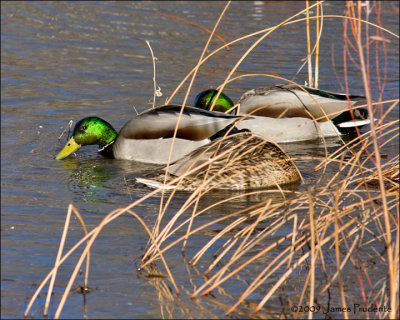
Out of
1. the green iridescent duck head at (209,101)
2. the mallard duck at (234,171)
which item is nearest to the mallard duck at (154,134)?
the mallard duck at (234,171)

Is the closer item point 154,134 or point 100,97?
point 154,134

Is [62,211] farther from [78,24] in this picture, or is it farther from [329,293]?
[78,24]

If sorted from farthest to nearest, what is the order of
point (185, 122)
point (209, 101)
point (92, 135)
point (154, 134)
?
1. point (209, 101)
2. point (92, 135)
3. point (154, 134)
4. point (185, 122)

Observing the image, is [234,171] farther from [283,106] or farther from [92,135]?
[283,106]

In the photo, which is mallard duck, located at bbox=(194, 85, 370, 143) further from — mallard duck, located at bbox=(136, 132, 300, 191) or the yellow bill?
mallard duck, located at bbox=(136, 132, 300, 191)

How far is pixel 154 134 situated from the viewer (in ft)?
25.8

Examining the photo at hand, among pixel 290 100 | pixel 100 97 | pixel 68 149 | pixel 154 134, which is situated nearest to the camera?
pixel 154 134

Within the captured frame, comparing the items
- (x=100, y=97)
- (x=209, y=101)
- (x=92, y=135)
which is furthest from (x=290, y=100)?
(x=100, y=97)

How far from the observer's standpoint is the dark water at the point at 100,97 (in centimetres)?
465

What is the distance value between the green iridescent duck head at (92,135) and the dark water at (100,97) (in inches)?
6.4

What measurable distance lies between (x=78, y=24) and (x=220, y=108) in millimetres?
5108

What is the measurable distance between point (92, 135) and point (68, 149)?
1.20 ft

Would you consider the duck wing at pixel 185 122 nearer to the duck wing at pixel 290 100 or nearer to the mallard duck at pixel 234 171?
the mallard duck at pixel 234 171

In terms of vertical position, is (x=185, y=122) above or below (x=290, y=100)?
above
